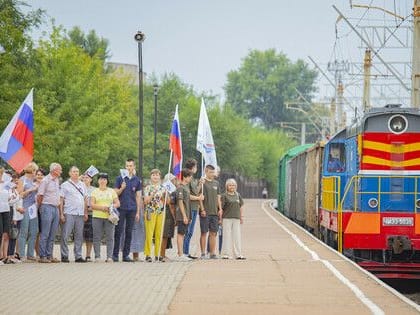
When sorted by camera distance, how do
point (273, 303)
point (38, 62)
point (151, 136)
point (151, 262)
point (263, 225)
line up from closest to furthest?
point (273, 303)
point (151, 262)
point (38, 62)
point (263, 225)
point (151, 136)

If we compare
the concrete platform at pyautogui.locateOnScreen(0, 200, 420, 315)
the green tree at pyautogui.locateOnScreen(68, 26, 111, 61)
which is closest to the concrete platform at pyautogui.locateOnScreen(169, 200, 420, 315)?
the concrete platform at pyautogui.locateOnScreen(0, 200, 420, 315)

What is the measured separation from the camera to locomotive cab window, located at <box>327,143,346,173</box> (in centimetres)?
2952

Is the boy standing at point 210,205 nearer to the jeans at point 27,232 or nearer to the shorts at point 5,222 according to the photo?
the jeans at point 27,232

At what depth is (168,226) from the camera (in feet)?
81.4

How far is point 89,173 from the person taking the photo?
25.5m

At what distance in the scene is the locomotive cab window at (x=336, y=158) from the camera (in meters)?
29.5

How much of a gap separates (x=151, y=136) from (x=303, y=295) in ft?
203

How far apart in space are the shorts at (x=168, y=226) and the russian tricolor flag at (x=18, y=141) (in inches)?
128

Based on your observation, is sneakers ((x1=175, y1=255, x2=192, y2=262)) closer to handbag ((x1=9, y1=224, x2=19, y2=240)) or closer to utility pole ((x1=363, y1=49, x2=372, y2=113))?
handbag ((x1=9, y1=224, x2=19, y2=240))

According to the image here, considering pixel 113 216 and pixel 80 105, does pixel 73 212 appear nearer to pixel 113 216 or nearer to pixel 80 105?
pixel 113 216

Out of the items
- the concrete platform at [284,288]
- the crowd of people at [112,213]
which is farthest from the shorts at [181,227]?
the concrete platform at [284,288]

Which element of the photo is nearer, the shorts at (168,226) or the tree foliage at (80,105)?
the shorts at (168,226)

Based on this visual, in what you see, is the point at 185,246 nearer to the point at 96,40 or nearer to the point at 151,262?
the point at 151,262

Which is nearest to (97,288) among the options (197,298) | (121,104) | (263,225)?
(197,298)
